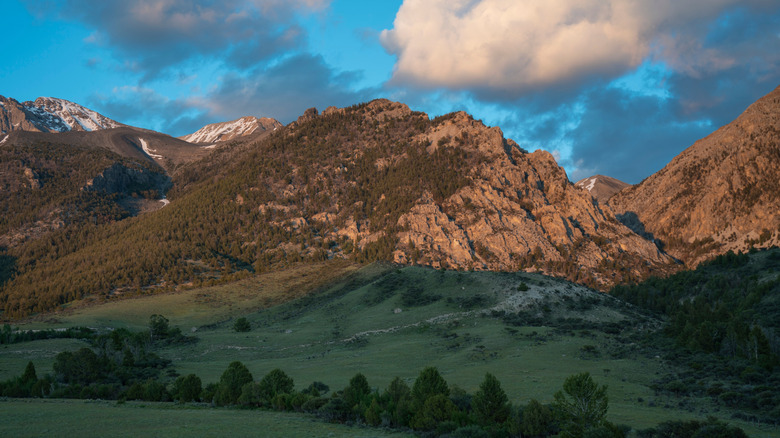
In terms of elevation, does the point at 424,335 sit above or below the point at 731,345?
above

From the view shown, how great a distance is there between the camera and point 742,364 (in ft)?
178

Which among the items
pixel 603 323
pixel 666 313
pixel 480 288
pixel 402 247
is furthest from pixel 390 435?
pixel 402 247

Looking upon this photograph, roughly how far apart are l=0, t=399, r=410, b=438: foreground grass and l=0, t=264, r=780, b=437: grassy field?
2.20m

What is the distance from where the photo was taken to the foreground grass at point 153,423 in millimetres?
30750

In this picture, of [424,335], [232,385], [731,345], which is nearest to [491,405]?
[232,385]

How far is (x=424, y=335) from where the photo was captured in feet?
281

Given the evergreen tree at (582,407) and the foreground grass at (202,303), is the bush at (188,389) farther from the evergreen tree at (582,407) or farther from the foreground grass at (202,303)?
the foreground grass at (202,303)

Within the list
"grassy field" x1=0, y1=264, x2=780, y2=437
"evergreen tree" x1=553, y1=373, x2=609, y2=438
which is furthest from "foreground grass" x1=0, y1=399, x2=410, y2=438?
"evergreen tree" x1=553, y1=373, x2=609, y2=438

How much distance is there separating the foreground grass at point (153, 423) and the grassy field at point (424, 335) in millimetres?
2204

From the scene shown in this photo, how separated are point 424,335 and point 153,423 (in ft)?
187

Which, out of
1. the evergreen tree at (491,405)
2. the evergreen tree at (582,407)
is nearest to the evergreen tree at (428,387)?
the evergreen tree at (491,405)

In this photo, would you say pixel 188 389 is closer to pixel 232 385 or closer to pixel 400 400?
pixel 232 385

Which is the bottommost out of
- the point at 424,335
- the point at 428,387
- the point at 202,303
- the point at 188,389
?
the point at 188,389

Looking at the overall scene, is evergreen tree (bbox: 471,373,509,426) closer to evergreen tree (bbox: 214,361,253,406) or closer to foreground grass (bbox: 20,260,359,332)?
evergreen tree (bbox: 214,361,253,406)
